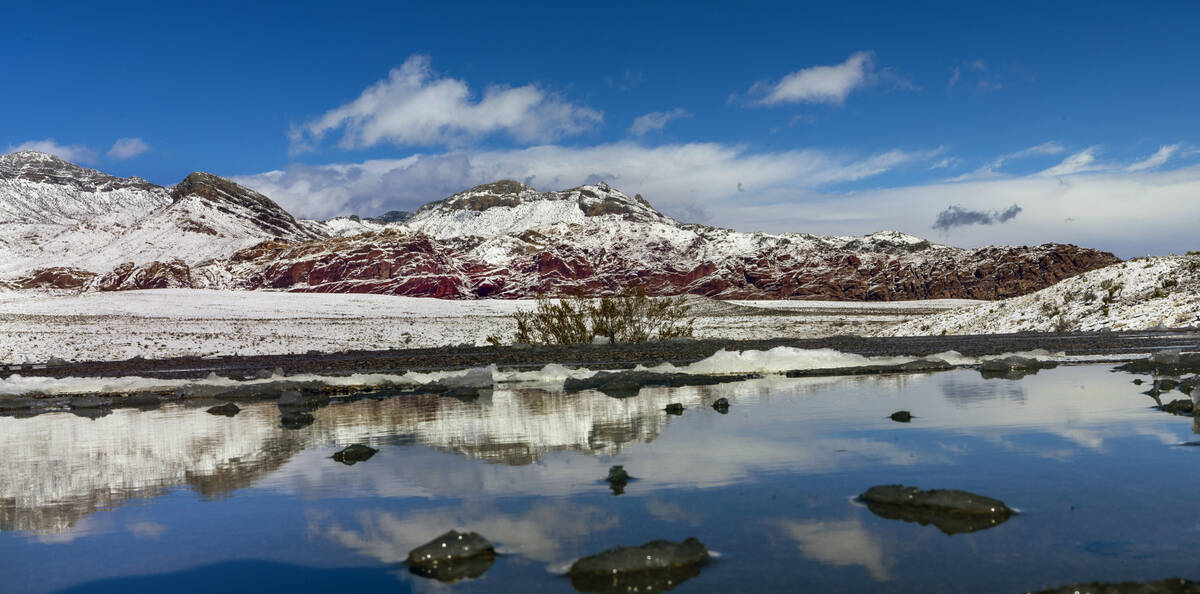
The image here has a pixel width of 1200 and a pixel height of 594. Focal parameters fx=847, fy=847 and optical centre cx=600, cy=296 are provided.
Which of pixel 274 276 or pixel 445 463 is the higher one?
pixel 274 276

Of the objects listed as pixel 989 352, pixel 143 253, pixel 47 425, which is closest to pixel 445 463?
pixel 47 425

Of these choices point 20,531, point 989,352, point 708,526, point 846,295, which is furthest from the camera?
point 846,295

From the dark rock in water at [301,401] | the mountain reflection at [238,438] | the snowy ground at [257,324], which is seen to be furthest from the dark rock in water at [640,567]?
the snowy ground at [257,324]

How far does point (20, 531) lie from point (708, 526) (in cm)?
411

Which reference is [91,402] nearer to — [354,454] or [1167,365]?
[354,454]

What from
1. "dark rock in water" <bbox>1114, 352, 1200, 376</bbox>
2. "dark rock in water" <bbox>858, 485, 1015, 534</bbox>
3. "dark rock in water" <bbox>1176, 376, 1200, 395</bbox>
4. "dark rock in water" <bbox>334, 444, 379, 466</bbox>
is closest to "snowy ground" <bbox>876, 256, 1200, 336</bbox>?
"dark rock in water" <bbox>1114, 352, 1200, 376</bbox>

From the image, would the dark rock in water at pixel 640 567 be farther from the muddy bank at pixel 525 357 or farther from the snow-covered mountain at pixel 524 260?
the snow-covered mountain at pixel 524 260

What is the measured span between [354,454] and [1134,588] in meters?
5.75

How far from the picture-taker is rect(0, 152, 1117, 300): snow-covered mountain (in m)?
90.3

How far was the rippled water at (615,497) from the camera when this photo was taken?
388 centimetres

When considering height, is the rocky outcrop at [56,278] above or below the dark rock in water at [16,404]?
above

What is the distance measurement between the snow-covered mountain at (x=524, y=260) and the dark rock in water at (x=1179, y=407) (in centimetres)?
8040

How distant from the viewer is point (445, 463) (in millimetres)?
6898

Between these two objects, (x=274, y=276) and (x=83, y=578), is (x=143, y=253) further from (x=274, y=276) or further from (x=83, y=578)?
(x=83, y=578)
